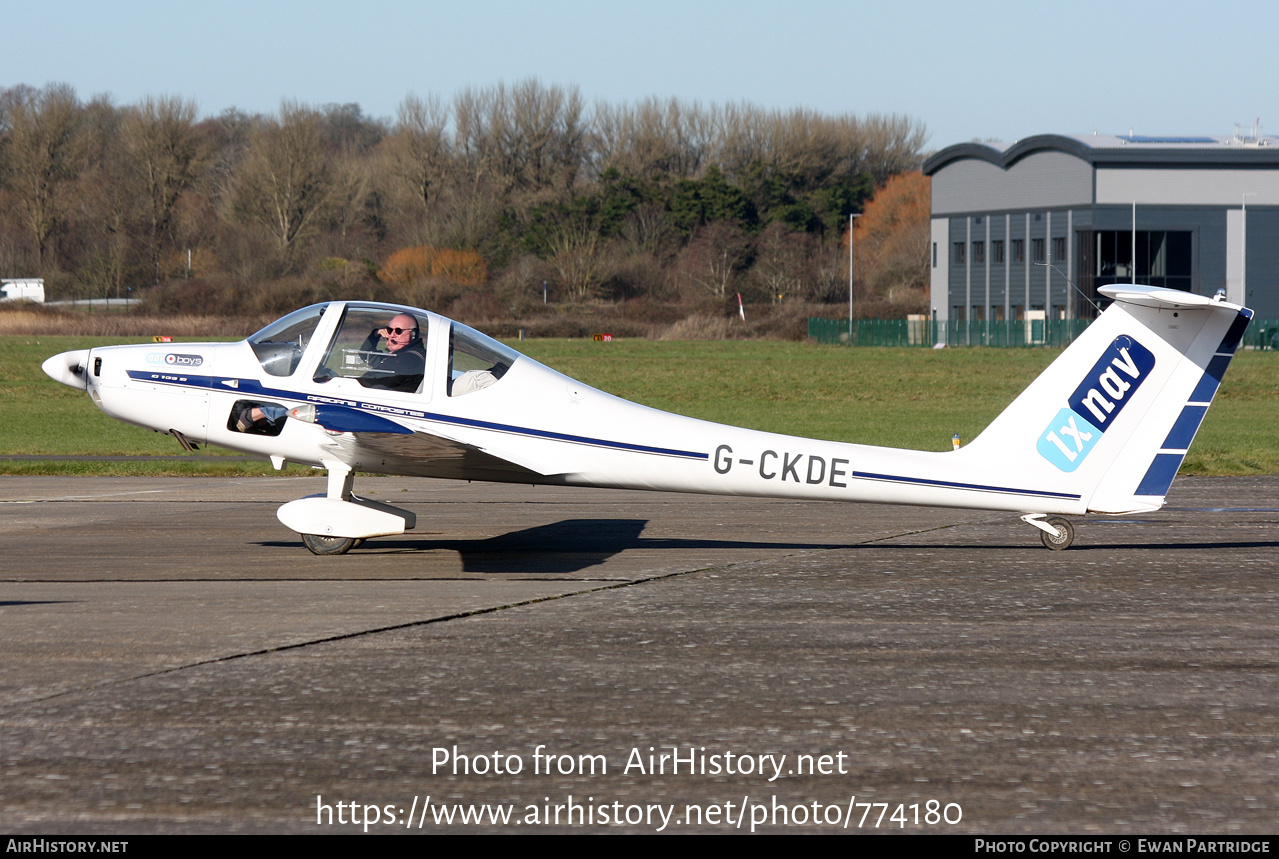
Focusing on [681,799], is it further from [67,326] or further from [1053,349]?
[67,326]

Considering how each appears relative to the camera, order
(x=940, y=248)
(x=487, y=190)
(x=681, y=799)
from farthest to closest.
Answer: (x=487, y=190) → (x=940, y=248) → (x=681, y=799)

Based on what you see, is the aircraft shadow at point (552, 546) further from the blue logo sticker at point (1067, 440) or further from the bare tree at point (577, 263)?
the bare tree at point (577, 263)

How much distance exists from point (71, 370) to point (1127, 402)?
30.0 feet

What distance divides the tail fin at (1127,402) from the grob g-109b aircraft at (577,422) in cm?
1

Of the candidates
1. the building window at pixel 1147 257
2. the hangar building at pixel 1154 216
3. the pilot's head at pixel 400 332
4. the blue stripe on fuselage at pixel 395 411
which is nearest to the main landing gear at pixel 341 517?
the blue stripe on fuselage at pixel 395 411

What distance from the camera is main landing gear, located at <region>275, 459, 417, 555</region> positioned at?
419 inches

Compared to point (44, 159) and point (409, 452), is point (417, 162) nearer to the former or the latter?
point (44, 159)

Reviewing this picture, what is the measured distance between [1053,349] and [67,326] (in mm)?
52598

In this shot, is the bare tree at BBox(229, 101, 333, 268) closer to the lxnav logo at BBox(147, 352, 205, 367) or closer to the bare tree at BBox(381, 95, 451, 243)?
the bare tree at BBox(381, 95, 451, 243)

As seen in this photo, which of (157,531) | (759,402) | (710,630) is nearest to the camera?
(710,630)

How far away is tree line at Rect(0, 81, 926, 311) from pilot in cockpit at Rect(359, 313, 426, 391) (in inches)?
3209

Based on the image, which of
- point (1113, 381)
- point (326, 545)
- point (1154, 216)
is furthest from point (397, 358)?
point (1154, 216)

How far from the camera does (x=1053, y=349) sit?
64938 millimetres
